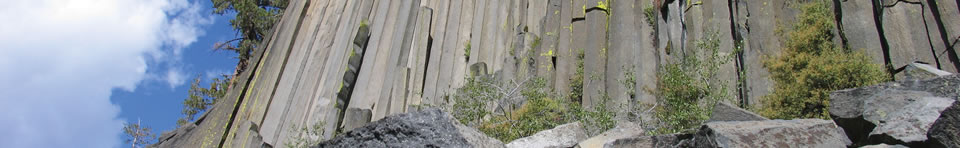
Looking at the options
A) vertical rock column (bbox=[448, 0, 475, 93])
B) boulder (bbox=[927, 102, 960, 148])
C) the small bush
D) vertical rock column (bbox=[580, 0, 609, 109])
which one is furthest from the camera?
vertical rock column (bbox=[448, 0, 475, 93])

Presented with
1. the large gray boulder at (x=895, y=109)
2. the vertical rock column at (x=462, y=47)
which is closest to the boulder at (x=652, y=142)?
the large gray boulder at (x=895, y=109)

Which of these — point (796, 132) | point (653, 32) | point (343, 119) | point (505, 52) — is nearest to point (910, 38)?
point (653, 32)

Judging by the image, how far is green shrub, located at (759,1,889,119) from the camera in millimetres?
7430

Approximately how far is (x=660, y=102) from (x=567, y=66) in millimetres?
1548

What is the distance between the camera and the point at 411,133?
4500 mm

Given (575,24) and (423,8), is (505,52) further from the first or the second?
(423,8)

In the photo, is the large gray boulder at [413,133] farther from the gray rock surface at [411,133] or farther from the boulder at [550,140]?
the boulder at [550,140]

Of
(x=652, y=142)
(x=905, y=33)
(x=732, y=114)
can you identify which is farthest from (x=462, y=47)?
(x=652, y=142)

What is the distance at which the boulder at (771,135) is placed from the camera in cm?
459

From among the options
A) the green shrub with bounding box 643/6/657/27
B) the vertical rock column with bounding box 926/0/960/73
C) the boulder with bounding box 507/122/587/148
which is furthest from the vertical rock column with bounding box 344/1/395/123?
the vertical rock column with bounding box 926/0/960/73

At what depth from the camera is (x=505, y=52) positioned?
35.2 ft

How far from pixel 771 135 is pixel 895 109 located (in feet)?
2.19

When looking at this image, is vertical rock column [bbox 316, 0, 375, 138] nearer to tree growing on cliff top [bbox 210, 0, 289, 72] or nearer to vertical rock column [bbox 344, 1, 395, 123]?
vertical rock column [bbox 344, 1, 395, 123]

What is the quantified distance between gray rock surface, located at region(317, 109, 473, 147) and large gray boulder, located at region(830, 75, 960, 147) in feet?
6.11
